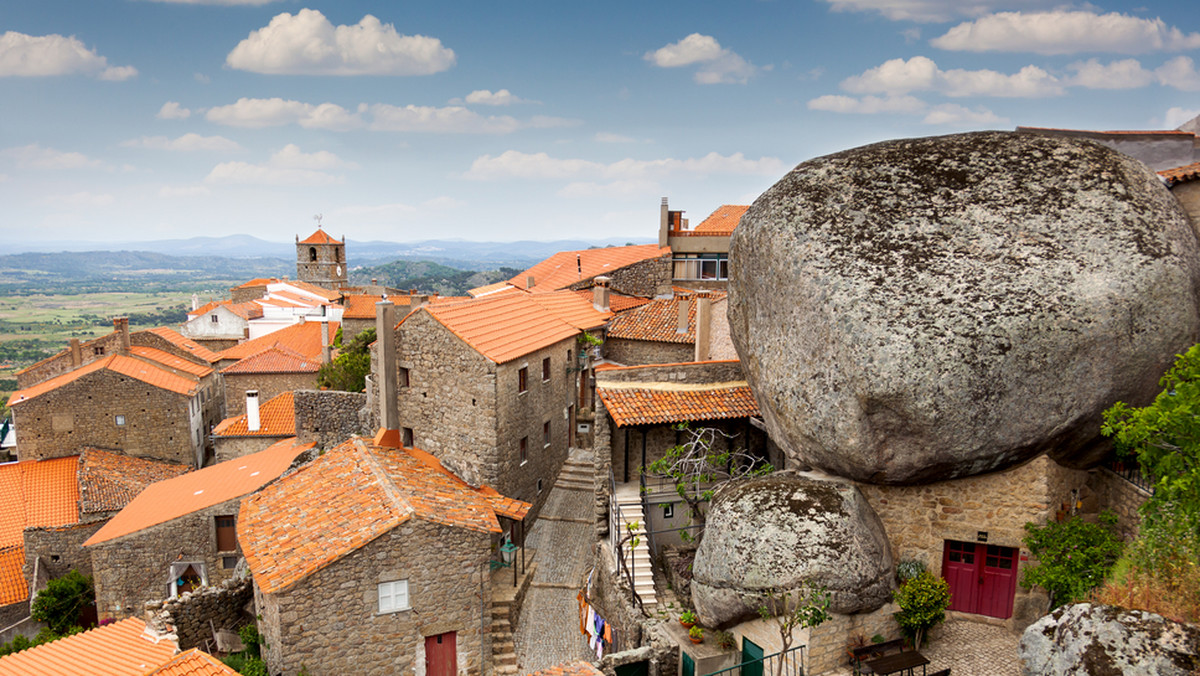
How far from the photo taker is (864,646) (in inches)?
544

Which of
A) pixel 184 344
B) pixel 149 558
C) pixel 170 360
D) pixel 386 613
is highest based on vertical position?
pixel 184 344

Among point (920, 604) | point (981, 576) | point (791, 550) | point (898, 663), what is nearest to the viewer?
point (898, 663)

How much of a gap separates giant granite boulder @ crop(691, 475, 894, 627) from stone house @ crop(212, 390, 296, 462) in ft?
96.1

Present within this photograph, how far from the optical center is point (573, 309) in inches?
1211

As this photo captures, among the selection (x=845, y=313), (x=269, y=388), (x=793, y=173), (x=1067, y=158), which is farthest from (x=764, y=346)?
(x=269, y=388)

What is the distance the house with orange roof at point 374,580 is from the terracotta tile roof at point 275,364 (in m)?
27.3

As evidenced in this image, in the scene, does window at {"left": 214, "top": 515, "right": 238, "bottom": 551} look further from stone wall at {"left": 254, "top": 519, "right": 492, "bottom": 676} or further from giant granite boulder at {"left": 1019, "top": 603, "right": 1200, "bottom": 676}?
giant granite boulder at {"left": 1019, "top": 603, "right": 1200, "bottom": 676}

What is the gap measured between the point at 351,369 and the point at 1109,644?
33.9 meters

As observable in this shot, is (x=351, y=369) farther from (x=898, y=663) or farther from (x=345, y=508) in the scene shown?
(x=898, y=663)

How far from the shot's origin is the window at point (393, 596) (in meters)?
16.6

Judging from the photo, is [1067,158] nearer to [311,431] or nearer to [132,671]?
[132,671]

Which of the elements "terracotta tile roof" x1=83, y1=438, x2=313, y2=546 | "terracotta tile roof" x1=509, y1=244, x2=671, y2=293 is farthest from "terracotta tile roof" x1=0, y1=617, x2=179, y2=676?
"terracotta tile roof" x1=509, y1=244, x2=671, y2=293

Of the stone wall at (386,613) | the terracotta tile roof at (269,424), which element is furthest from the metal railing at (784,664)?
the terracotta tile roof at (269,424)

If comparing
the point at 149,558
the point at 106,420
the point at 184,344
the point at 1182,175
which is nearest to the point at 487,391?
the point at 149,558
